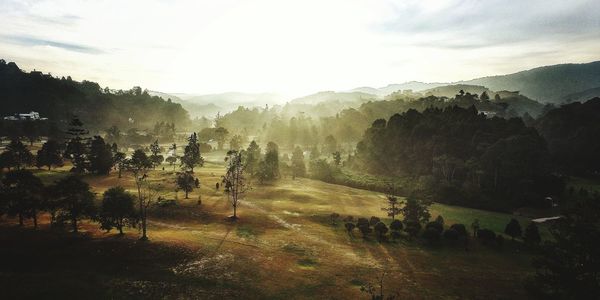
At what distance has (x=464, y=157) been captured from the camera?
101m

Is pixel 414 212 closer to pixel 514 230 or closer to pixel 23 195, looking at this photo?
pixel 514 230

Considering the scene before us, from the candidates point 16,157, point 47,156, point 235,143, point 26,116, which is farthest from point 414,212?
point 26,116

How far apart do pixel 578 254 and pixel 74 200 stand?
183ft

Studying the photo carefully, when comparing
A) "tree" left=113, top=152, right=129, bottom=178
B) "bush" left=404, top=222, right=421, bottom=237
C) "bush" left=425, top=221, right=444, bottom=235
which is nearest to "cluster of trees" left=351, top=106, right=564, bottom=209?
"bush" left=425, top=221, right=444, bottom=235

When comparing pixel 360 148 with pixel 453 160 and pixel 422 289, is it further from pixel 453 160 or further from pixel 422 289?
pixel 422 289

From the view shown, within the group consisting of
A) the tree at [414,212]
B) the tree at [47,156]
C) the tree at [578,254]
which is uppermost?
the tree at [47,156]

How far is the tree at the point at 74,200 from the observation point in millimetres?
44537

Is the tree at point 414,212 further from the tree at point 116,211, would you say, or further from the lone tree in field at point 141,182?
the tree at point 116,211

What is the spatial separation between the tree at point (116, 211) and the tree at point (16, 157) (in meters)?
55.1

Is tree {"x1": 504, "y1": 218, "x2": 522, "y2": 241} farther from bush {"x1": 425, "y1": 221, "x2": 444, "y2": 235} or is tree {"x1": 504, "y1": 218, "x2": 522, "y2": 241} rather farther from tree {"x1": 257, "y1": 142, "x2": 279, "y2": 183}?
tree {"x1": 257, "y1": 142, "x2": 279, "y2": 183}

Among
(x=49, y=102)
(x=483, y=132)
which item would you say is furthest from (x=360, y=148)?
(x=49, y=102)

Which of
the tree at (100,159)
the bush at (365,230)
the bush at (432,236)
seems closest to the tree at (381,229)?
the bush at (365,230)

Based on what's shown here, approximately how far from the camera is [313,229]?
57.8m

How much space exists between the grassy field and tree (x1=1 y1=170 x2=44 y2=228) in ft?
7.25
